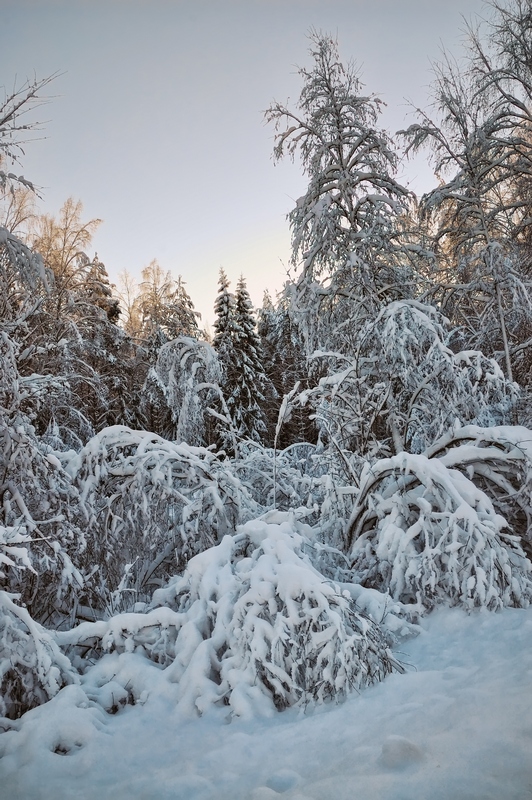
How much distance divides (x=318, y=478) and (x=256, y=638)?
3612 millimetres

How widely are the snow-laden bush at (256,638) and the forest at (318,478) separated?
0.05 feet

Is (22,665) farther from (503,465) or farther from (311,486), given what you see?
(503,465)

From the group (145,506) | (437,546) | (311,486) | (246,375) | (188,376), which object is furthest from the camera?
(246,375)

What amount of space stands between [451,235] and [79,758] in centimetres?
1041

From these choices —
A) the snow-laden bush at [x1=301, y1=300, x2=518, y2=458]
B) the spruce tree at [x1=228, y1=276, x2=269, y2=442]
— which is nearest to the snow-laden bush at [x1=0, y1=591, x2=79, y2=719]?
the snow-laden bush at [x1=301, y1=300, x2=518, y2=458]

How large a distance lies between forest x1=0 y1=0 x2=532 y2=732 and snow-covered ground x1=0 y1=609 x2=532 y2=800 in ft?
0.74

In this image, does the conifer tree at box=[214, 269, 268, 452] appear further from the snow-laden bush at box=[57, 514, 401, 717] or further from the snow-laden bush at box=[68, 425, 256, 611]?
the snow-laden bush at box=[57, 514, 401, 717]

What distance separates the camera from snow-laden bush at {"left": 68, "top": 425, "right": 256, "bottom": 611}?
5512 millimetres

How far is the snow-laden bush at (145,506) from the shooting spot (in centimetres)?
551

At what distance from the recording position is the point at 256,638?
295cm

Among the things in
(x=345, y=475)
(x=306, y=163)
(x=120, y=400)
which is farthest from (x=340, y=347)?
(x=120, y=400)

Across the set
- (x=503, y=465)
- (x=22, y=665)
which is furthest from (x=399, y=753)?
(x=503, y=465)

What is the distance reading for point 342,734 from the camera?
7.74 feet

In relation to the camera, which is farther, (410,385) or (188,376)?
(188,376)
